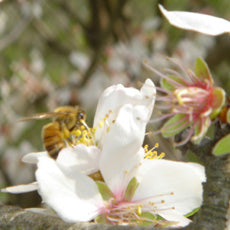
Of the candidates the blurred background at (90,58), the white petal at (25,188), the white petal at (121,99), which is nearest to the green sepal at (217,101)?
the white petal at (121,99)

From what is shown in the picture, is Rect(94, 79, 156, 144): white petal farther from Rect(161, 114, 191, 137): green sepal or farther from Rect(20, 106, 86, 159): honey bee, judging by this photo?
Rect(20, 106, 86, 159): honey bee

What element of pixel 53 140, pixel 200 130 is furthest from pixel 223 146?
pixel 53 140

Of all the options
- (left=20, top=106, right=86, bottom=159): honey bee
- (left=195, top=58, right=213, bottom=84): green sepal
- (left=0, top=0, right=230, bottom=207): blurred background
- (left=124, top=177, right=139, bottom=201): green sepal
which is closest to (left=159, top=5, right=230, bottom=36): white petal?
(left=195, top=58, right=213, bottom=84): green sepal

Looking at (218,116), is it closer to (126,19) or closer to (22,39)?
(126,19)

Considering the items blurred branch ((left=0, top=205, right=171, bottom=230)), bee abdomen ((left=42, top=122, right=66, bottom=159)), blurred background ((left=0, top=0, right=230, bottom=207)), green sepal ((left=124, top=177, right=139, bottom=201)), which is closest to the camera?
blurred branch ((left=0, top=205, right=171, bottom=230))

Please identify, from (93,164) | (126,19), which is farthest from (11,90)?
(93,164)
